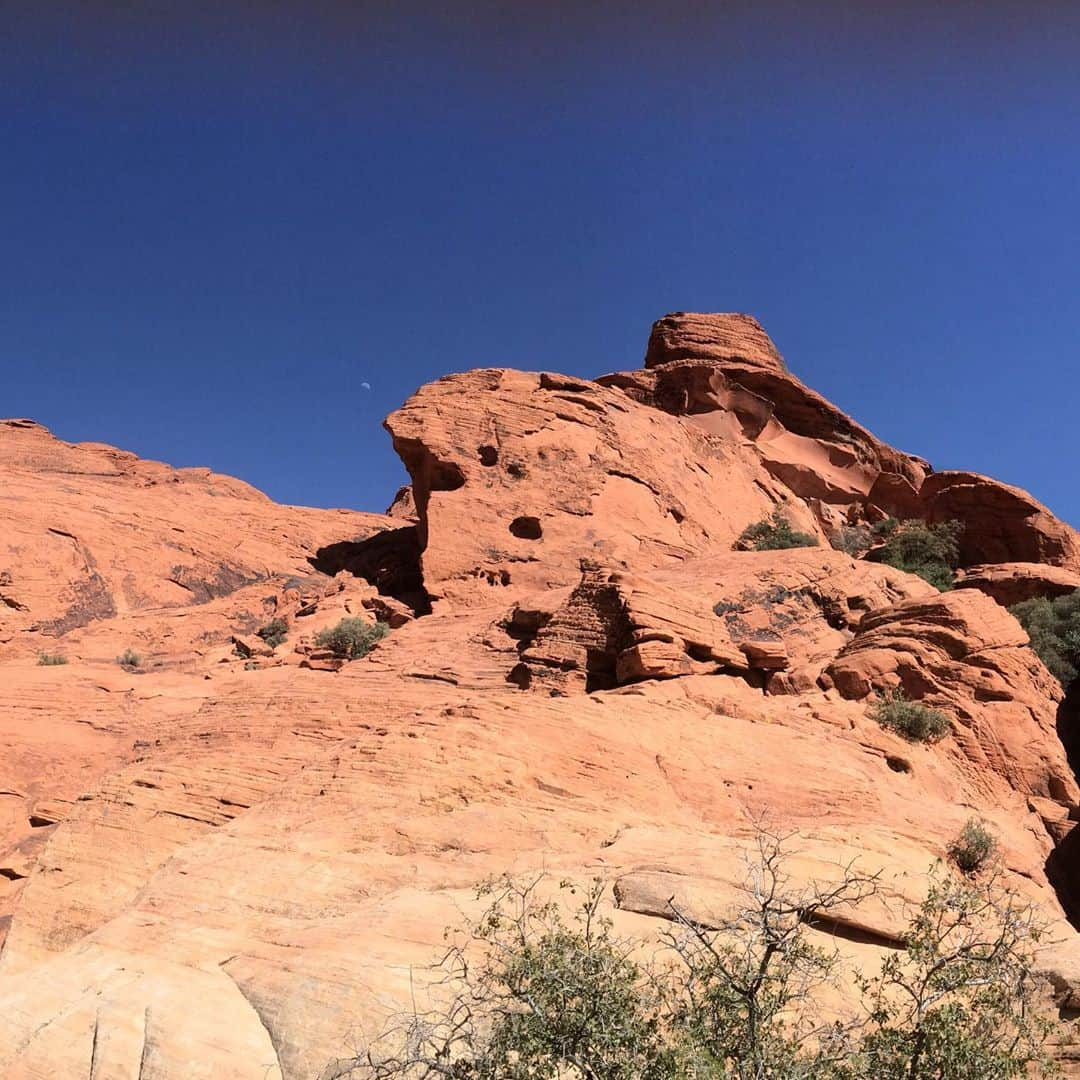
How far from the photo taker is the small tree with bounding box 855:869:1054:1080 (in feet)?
17.6

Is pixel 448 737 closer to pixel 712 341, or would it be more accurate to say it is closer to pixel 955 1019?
pixel 955 1019

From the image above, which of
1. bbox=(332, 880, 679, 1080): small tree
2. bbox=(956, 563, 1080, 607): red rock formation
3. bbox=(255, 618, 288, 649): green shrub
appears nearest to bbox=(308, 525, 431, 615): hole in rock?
bbox=(255, 618, 288, 649): green shrub

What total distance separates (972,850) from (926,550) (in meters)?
24.0

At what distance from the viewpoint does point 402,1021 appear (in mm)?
5871

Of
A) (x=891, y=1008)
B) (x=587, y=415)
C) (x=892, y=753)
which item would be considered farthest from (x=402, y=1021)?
(x=587, y=415)

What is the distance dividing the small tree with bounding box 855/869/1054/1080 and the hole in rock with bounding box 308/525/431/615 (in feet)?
56.2

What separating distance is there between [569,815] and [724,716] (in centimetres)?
371

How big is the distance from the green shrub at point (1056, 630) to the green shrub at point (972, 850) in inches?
421

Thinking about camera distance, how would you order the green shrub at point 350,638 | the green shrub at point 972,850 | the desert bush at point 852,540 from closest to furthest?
the green shrub at point 972,850 < the green shrub at point 350,638 < the desert bush at point 852,540

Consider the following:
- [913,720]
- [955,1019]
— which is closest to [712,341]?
[913,720]

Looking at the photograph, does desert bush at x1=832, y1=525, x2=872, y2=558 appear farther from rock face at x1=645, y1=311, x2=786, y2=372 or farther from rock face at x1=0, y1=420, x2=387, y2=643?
rock face at x1=0, y1=420, x2=387, y2=643

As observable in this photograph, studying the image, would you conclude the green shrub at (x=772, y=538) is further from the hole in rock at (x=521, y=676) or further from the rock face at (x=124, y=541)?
the rock face at (x=124, y=541)

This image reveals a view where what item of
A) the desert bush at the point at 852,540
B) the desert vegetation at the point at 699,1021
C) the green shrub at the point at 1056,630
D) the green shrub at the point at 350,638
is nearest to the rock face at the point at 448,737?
the green shrub at the point at 350,638

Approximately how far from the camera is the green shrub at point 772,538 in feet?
89.3
